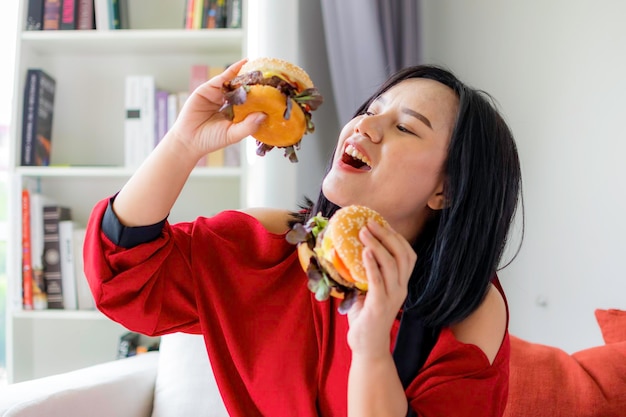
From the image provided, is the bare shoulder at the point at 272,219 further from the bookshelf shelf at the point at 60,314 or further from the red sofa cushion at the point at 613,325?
the bookshelf shelf at the point at 60,314

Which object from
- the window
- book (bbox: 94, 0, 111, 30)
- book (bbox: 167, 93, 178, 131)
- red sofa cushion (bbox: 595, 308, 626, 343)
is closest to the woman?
red sofa cushion (bbox: 595, 308, 626, 343)

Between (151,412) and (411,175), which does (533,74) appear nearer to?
(411,175)

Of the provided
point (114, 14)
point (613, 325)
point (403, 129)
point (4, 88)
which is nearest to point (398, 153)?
point (403, 129)

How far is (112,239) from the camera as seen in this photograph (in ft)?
3.00

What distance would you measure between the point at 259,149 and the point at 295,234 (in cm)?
19

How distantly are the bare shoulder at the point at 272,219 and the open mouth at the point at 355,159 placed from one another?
7.5 inches

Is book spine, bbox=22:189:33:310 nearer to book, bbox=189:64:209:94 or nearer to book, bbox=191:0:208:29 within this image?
book, bbox=189:64:209:94

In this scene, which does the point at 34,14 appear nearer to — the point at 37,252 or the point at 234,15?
the point at 234,15

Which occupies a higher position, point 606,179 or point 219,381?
point 606,179

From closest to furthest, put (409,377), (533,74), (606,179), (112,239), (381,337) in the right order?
(381,337) → (112,239) → (409,377) → (606,179) → (533,74)

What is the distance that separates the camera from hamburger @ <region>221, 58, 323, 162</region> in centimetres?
86

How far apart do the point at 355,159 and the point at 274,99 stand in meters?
0.24

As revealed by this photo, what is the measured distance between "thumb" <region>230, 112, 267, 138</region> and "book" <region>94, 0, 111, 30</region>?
1.35 metres

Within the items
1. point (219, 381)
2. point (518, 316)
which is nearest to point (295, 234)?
point (219, 381)
